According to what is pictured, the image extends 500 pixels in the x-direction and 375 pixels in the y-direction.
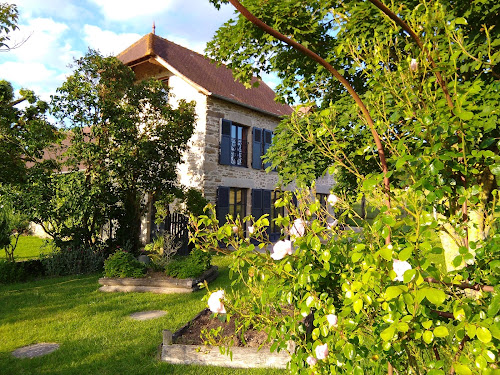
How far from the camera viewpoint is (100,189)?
9664 mm

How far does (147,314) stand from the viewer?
5.96 m

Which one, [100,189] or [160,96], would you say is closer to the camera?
[100,189]

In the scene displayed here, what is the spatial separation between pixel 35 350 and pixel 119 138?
21.2 feet

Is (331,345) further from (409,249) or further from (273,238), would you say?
(273,238)

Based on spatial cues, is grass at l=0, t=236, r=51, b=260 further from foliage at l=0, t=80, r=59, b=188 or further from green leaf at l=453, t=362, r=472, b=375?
green leaf at l=453, t=362, r=472, b=375

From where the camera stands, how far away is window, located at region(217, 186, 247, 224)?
1247cm

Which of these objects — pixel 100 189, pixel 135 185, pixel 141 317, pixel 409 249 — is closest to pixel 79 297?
pixel 141 317

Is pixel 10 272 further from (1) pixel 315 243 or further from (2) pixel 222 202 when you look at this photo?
(1) pixel 315 243

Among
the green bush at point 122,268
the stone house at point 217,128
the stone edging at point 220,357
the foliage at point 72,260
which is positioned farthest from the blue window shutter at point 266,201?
the stone edging at point 220,357

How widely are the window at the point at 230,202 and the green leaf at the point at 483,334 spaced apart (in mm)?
11084

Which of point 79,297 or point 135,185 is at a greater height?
point 135,185

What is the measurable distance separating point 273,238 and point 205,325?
10.8 meters

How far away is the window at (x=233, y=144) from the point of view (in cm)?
1296

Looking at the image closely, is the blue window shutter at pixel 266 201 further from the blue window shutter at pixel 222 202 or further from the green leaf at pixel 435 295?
the green leaf at pixel 435 295
